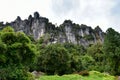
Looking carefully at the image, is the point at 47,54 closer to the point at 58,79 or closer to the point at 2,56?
the point at 58,79

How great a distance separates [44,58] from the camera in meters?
81.2

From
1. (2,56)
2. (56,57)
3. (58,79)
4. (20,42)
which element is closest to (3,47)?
(2,56)

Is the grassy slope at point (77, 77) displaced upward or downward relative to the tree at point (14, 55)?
downward

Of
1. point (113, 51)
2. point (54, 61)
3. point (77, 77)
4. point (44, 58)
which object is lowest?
point (77, 77)

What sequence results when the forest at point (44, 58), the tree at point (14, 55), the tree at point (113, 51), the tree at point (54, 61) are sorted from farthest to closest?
the tree at point (54, 61) < the tree at point (113, 51) < the forest at point (44, 58) < the tree at point (14, 55)

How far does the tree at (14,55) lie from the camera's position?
43281mm

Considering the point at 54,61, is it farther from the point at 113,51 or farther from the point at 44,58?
the point at 113,51

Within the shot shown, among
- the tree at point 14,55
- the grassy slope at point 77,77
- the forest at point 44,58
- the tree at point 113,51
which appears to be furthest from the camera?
the tree at point 113,51

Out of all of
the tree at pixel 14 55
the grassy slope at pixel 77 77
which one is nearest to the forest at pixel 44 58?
the tree at pixel 14 55

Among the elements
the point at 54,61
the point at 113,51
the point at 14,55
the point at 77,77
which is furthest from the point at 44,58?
the point at 14,55

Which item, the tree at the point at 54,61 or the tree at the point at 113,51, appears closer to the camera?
the tree at the point at 113,51

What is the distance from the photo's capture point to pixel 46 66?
264 feet

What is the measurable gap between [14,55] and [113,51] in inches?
1451

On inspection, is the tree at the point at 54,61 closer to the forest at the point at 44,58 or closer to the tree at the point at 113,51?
the forest at the point at 44,58
